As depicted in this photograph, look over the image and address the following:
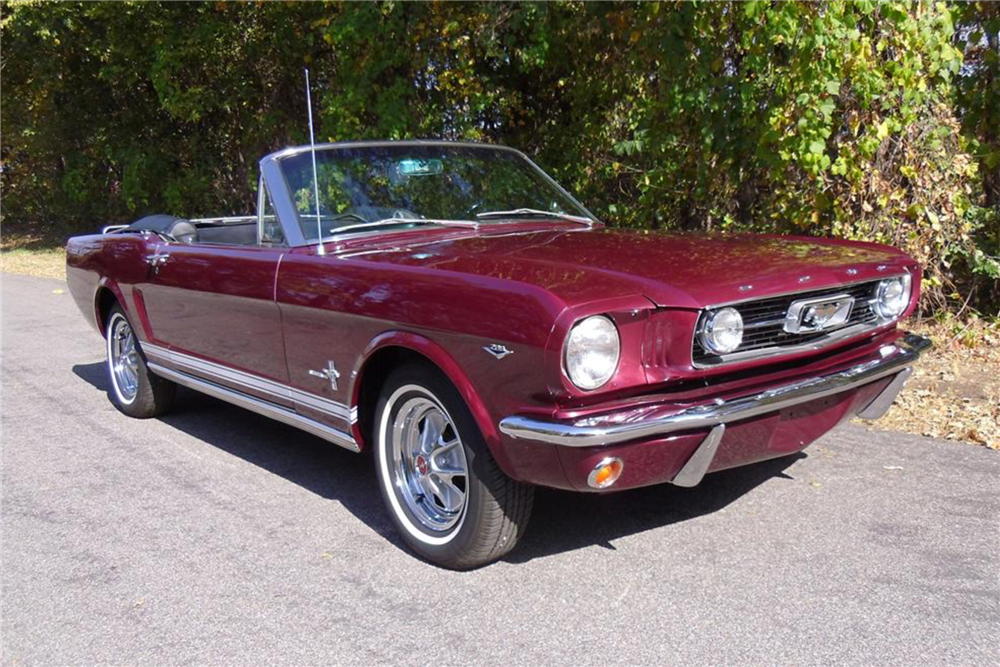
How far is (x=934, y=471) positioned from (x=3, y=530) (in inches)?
170

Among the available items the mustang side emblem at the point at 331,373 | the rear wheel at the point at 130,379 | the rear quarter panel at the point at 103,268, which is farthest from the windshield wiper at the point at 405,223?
the rear wheel at the point at 130,379

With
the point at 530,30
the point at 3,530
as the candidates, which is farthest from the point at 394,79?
the point at 3,530

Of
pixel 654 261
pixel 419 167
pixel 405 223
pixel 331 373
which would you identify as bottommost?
pixel 331 373

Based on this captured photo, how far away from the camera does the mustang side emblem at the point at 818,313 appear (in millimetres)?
3469

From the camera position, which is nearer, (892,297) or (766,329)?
(766,329)

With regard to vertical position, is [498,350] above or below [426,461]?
above

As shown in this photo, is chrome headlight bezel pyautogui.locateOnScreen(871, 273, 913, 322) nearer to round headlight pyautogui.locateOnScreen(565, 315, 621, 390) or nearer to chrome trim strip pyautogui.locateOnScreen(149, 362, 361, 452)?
round headlight pyautogui.locateOnScreen(565, 315, 621, 390)

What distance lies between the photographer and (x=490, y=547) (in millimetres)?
3510

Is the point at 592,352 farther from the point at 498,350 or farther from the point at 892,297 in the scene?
the point at 892,297

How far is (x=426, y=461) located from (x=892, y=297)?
2091 millimetres

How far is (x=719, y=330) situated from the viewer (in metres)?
3.24

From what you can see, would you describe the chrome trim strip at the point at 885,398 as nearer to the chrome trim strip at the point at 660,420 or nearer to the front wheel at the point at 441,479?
the chrome trim strip at the point at 660,420

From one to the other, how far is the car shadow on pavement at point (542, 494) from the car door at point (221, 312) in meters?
0.51

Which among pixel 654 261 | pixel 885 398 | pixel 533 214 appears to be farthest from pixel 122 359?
pixel 885 398
